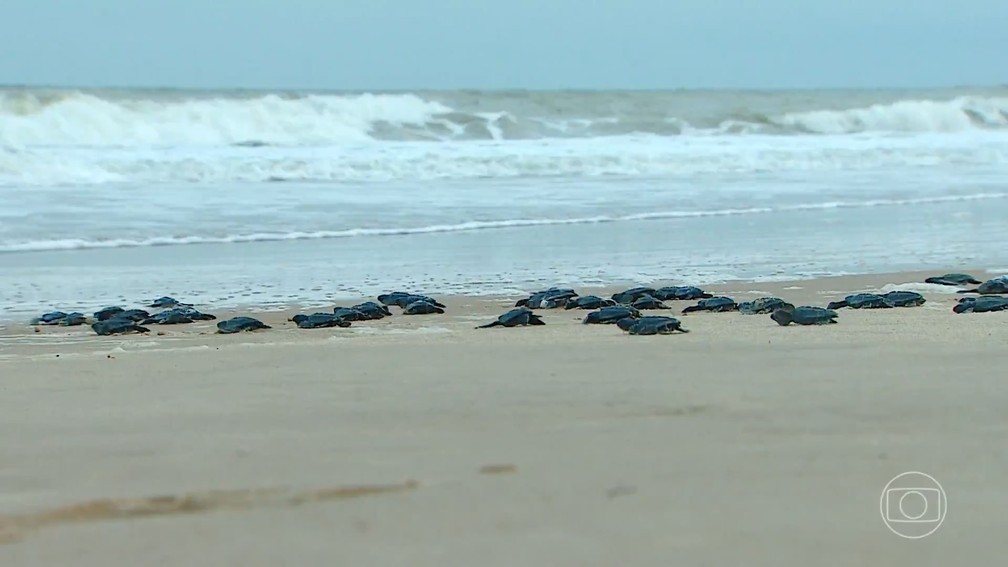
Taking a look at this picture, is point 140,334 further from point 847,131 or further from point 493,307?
point 847,131

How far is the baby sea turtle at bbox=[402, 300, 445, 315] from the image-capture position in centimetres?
740

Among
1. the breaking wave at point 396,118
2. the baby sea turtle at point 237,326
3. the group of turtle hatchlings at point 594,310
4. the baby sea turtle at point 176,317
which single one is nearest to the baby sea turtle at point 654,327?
the group of turtle hatchlings at point 594,310

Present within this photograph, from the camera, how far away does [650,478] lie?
323cm

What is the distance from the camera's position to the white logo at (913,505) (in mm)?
2803

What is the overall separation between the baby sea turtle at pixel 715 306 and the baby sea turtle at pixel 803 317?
0.91 metres

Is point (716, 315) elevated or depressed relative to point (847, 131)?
depressed

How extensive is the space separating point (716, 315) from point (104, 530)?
4719mm

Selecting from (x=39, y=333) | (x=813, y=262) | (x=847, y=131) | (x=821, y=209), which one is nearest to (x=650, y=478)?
(x=39, y=333)

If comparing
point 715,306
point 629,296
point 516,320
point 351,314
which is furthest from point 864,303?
point 351,314

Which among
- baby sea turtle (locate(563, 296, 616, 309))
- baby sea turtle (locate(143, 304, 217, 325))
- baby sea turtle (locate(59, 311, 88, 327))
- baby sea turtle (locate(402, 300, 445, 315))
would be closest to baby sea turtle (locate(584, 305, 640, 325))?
baby sea turtle (locate(563, 296, 616, 309))

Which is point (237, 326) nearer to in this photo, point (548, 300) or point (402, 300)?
point (402, 300)

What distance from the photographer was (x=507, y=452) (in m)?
3.52

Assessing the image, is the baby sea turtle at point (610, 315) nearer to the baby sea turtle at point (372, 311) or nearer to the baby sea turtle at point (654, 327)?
the baby sea turtle at point (654, 327)

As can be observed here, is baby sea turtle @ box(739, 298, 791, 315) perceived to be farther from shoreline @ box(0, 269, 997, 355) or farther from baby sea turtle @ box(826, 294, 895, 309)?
baby sea turtle @ box(826, 294, 895, 309)
